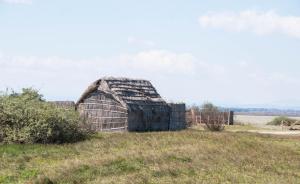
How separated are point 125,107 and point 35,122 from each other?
10274 mm

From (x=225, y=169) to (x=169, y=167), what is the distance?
1665 millimetres

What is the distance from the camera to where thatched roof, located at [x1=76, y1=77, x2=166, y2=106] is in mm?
32031

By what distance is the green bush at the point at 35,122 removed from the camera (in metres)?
21.2

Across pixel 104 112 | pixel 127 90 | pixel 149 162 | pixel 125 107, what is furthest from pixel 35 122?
pixel 127 90

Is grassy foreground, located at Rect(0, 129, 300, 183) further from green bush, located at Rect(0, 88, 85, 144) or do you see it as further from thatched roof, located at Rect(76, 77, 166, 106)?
thatched roof, located at Rect(76, 77, 166, 106)

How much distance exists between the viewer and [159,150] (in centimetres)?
1898

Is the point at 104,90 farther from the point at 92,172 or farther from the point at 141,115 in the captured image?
the point at 92,172

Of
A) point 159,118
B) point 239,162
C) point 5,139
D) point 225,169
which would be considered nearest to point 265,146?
point 239,162

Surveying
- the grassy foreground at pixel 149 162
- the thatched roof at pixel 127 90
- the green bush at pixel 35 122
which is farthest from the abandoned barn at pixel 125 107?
the grassy foreground at pixel 149 162

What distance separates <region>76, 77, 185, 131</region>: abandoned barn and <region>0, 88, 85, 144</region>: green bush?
7.11 metres

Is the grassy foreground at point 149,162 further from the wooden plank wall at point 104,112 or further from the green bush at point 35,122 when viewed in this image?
the wooden plank wall at point 104,112

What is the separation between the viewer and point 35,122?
70.3 feet

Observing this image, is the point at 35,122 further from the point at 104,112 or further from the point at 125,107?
the point at 104,112

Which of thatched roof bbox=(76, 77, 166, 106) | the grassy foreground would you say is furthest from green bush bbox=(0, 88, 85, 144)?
thatched roof bbox=(76, 77, 166, 106)
